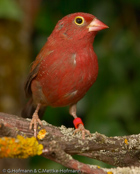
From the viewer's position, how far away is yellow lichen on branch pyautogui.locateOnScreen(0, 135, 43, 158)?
2.27 metres

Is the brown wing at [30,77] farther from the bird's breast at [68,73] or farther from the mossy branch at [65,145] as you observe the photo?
the mossy branch at [65,145]

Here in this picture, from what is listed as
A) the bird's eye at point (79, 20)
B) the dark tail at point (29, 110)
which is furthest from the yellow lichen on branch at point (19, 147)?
the dark tail at point (29, 110)

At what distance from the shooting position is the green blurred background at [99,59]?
183 inches

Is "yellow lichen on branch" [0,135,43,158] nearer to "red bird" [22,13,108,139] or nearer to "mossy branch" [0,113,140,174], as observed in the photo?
"mossy branch" [0,113,140,174]

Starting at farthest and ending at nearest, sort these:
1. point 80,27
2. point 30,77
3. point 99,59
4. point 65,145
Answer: point 99,59, point 30,77, point 80,27, point 65,145

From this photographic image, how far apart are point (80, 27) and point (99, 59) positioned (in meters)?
1.34

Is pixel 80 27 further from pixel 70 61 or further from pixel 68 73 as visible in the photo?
pixel 68 73

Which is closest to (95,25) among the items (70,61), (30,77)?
(70,61)

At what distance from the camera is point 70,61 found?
3314 millimetres

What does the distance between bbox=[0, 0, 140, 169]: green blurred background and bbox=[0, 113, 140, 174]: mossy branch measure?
4.37ft

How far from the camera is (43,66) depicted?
3486mm

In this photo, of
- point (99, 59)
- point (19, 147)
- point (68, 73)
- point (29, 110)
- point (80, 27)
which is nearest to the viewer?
point (19, 147)

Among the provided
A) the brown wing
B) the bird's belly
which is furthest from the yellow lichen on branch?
the brown wing

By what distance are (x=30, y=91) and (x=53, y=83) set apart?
73 centimetres
